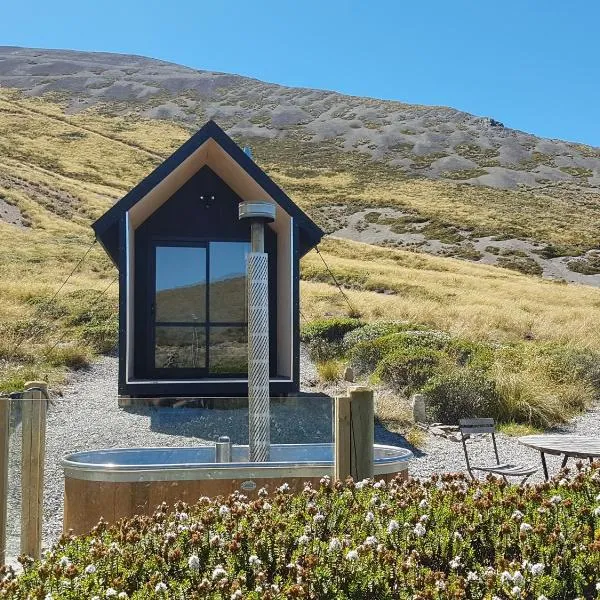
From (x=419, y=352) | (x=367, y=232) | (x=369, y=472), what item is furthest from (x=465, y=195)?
(x=369, y=472)

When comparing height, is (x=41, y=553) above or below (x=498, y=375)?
below

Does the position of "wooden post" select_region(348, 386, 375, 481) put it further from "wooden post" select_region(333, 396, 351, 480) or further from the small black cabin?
the small black cabin

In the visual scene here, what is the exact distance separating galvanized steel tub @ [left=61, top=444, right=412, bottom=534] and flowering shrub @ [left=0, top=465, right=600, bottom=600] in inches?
38.6

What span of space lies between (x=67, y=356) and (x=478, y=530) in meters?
12.5

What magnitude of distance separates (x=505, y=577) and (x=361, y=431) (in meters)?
2.20

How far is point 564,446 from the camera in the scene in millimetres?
7719

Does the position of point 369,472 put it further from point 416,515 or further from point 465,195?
point 465,195

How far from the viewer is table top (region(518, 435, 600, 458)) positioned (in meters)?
7.38

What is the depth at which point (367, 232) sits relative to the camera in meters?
52.4

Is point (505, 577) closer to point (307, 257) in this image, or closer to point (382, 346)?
point (382, 346)

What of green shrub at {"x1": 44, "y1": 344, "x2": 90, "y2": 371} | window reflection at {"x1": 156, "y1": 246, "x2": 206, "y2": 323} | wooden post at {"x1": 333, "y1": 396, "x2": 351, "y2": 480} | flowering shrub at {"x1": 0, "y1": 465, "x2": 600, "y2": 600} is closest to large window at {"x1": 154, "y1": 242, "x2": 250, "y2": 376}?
window reflection at {"x1": 156, "y1": 246, "x2": 206, "y2": 323}

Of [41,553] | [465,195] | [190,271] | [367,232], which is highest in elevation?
[465,195]

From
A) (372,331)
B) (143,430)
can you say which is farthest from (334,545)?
(372,331)

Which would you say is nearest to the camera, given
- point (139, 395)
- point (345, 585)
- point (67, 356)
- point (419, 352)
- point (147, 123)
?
point (345, 585)
